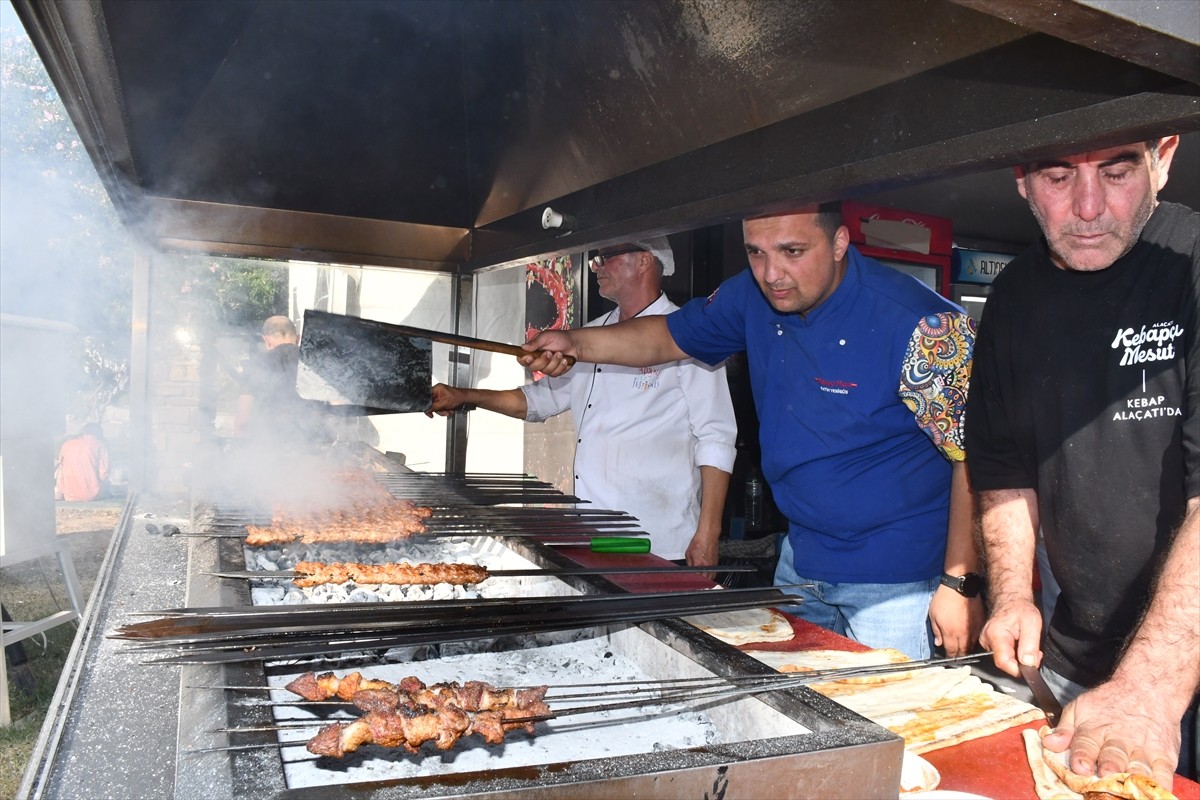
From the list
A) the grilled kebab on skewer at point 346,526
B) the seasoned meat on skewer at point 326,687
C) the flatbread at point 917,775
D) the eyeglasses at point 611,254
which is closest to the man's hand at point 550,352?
the grilled kebab on skewer at point 346,526

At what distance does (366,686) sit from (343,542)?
→ 1.52 metres

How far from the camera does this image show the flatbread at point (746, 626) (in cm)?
245

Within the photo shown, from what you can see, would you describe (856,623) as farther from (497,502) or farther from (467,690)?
(467,690)

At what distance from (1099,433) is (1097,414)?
63 mm

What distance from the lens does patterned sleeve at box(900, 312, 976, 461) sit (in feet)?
10.4

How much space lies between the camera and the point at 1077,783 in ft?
5.26

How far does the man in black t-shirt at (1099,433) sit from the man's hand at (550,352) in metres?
1.93

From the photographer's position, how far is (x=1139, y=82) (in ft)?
4.14

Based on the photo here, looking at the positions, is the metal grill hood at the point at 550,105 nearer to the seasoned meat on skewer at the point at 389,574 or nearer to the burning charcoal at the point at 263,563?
the seasoned meat on skewer at the point at 389,574

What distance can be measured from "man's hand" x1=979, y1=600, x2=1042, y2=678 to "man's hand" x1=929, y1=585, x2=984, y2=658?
20.4 inches

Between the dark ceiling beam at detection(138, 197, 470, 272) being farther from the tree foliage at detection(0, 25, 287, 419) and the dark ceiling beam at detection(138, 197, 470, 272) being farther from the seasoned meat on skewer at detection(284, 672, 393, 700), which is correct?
the seasoned meat on skewer at detection(284, 672, 393, 700)

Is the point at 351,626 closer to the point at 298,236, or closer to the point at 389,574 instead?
the point at 389,574

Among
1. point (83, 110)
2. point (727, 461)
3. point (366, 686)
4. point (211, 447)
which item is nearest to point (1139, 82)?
point (366, 686)

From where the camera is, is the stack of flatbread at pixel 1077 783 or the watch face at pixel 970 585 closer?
the stack of flatbread at pixel 1077 783
